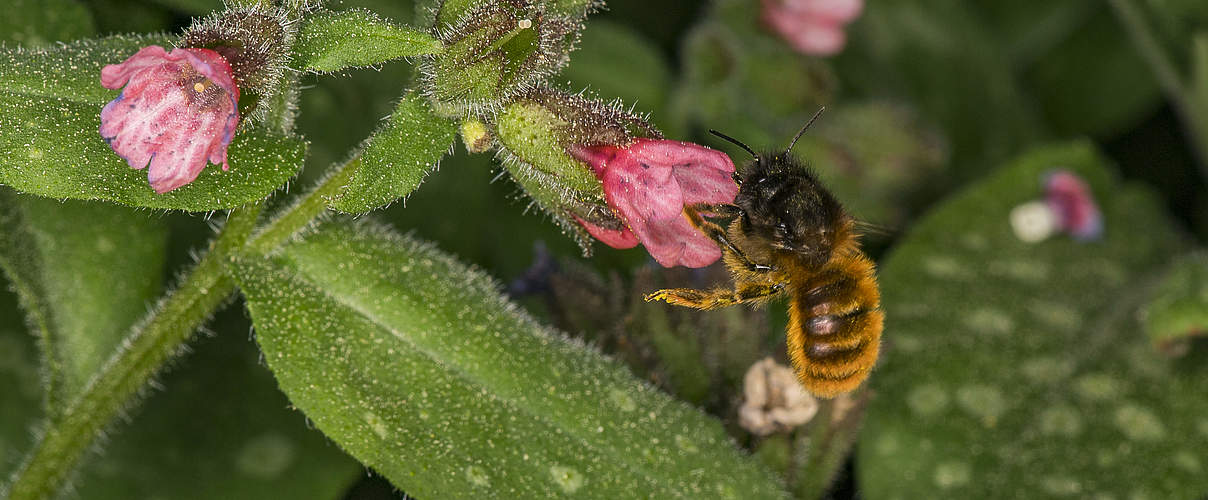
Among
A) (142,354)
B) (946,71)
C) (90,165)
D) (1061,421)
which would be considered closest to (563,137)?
(90,165)

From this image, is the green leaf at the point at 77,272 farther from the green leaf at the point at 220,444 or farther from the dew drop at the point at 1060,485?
the dew drop at the point at 1060,485

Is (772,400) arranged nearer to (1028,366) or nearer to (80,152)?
(1028,366)

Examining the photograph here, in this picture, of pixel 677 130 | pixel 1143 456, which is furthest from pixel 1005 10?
pixel 1143 456

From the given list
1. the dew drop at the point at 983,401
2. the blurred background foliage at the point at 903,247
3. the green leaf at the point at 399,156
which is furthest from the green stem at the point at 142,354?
the dew drop at the point at 983,401

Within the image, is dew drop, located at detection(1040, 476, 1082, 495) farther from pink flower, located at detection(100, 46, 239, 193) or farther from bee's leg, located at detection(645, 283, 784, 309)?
pink flower, located at detection(100, 46, 239, 193)

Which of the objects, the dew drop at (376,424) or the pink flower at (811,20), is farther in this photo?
the pink flower at (811,20)

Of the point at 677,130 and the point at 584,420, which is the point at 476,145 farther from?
the point at 677,130
